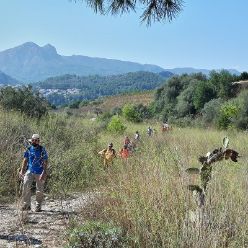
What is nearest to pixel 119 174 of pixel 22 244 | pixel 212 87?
pixel 22 244

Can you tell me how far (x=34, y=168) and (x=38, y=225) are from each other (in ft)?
5.87

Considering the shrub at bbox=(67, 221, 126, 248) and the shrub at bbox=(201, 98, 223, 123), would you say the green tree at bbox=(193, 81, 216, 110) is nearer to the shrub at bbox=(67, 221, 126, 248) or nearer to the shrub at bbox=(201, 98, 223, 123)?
the shrub at bbox=(201, 98, 223, 123)

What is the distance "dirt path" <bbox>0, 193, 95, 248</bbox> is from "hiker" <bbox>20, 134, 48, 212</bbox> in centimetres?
35

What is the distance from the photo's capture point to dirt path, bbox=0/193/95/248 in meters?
6.79

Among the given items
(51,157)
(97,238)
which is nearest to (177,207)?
(97,238)

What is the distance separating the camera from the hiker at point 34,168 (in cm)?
984

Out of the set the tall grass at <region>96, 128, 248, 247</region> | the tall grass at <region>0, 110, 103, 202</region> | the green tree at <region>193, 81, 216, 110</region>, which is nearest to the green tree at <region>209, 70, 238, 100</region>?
the green tree at <region>193, 81, 216, 110</region>

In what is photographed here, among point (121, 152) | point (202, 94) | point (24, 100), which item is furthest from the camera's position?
point (202, 94)

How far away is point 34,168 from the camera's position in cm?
1004

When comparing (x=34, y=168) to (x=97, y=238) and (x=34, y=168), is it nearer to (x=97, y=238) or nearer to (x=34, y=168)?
(x=34, y=168)

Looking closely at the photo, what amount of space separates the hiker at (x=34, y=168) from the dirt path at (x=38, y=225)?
1.15ft

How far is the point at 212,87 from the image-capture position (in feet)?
195

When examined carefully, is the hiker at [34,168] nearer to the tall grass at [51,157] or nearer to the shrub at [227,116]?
the tall grass at [51,157]

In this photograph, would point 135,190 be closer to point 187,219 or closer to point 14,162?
point 187,219
